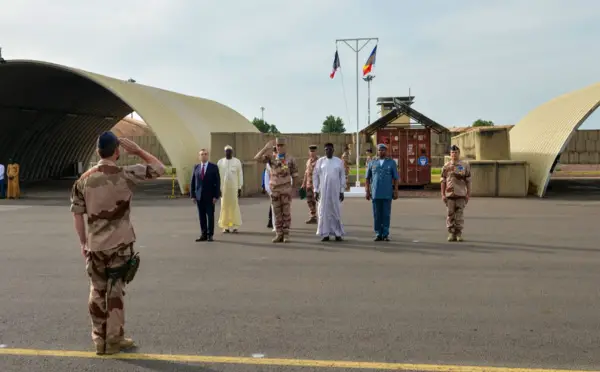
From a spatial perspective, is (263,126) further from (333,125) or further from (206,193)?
(206,193)

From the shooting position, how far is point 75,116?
31.1 meters

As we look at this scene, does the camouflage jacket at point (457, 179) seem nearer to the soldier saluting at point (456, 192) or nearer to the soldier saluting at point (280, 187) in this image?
the soldier saluting at point (456, 192)

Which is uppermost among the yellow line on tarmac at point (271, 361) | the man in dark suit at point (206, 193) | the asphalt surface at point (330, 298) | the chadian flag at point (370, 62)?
the chadian flag at point (370, 62)

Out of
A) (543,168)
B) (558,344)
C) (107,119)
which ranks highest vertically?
(107,119)

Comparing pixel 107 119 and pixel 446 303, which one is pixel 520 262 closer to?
pixel 446 303

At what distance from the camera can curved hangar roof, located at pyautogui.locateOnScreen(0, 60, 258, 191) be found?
21.9 metres

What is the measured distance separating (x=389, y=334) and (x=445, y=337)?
1.48ft

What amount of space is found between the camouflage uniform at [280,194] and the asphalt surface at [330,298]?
1.74 feet

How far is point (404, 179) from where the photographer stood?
23.8m

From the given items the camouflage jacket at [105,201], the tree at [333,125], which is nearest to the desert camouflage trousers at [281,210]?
the camouflage jacket at [105,201]

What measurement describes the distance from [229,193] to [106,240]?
7.33 m

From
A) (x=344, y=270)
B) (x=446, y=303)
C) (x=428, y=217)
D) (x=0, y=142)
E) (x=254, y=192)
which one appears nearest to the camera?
(x=446, y=303)

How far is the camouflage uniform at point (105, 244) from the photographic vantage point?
15.1 feet

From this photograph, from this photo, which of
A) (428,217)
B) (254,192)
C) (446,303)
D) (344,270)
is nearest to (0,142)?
(254,192)
